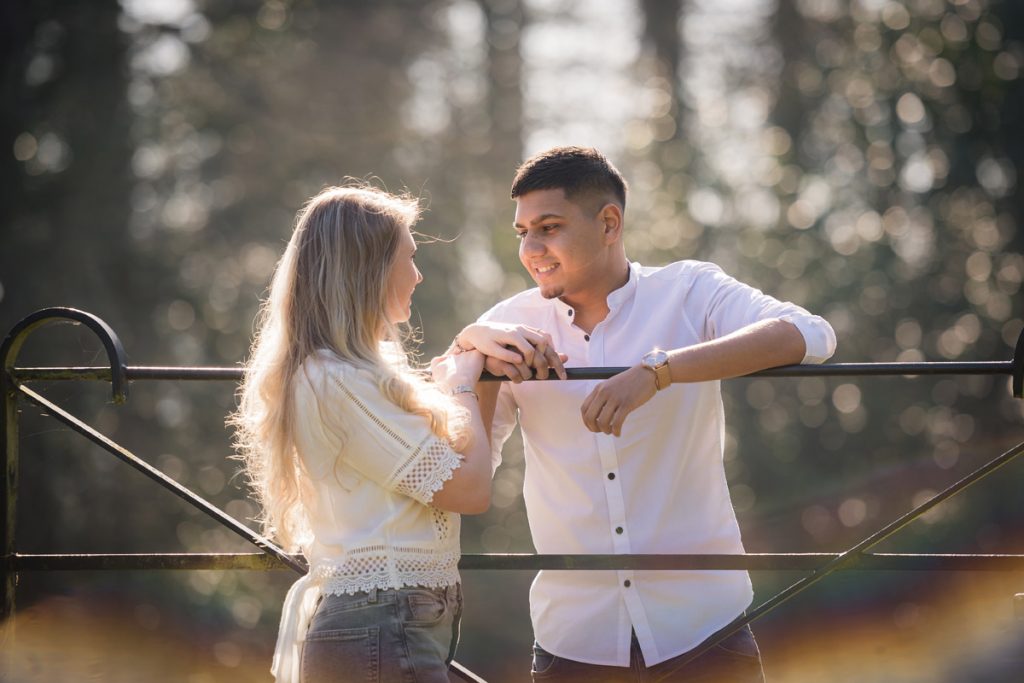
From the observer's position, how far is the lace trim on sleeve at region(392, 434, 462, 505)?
205 centimetres

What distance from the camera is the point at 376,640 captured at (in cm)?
202

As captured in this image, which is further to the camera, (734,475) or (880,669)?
(734,475)

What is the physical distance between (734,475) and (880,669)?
4008mm

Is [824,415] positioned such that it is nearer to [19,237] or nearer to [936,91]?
[936,91]

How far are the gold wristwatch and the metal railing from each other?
6 cm

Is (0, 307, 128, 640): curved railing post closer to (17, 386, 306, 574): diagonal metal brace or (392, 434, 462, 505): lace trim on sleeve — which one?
(17, 386, 306, 574): diagonal metal brace

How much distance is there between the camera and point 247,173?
1099 cm

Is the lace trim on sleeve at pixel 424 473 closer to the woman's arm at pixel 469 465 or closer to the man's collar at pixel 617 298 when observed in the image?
the woman's arm at pixel 469 465

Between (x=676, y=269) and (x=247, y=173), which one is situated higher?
(x=247, y=173)

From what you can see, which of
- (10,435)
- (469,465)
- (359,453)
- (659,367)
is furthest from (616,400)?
(10,435)

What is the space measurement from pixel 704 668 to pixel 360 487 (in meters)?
1.07

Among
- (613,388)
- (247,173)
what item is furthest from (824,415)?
(613,388)

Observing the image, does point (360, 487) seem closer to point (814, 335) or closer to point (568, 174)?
point (814, 335)

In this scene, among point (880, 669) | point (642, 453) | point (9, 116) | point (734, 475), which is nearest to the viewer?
point (642, 453)
